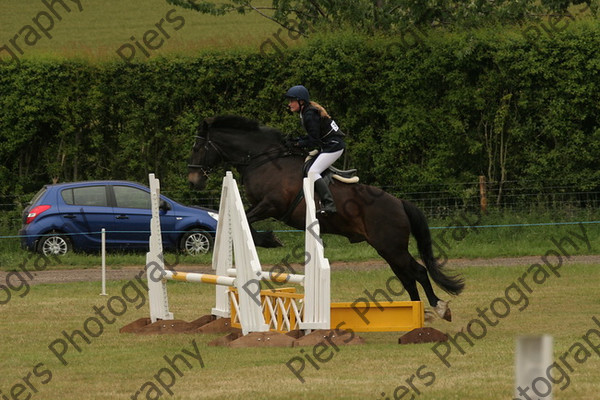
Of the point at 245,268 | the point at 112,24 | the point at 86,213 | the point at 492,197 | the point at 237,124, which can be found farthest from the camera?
the point at 112,24

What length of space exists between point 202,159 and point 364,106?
31.6 feet

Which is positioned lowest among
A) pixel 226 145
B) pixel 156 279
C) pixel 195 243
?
pixel 195 243

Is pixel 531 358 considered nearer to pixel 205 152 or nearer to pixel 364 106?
pixel 205 152

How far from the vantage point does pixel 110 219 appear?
1891 cm

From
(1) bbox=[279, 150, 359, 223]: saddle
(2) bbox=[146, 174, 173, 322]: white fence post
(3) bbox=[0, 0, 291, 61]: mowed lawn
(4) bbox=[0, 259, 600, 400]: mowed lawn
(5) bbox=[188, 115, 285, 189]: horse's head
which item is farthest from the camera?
(3) bbox=[0, 0, 291, 61]: mowed lawn

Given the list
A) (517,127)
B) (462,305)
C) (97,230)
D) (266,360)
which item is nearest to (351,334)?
(266,360)

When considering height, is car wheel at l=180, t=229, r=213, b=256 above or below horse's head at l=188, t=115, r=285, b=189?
below

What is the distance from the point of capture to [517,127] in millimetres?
20266

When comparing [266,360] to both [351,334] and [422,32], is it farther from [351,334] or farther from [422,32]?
[422,32]

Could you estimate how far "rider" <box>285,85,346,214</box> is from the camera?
1068 cm

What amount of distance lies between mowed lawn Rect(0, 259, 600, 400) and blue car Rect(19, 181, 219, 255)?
16.5ft

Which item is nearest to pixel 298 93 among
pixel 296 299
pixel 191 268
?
pixel 296 299

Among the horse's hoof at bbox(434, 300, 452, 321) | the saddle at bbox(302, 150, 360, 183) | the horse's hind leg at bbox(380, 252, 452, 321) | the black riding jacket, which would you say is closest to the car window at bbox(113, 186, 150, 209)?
the saddle at bbox(302, 150, 360, 183)

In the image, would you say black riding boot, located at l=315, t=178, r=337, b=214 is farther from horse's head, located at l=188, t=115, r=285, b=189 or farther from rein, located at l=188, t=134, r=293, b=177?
horse's head, located at l=188, t=115, r=285, b=189
